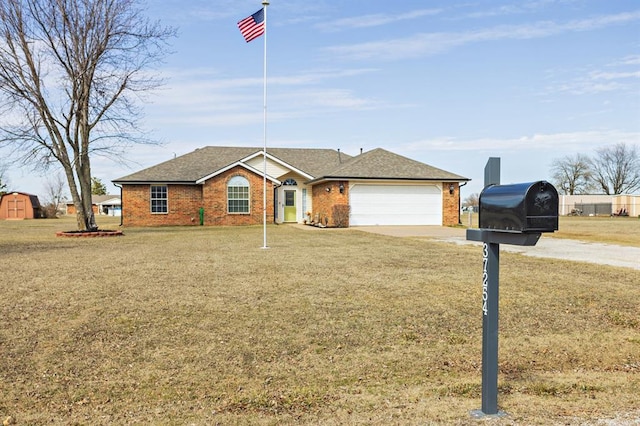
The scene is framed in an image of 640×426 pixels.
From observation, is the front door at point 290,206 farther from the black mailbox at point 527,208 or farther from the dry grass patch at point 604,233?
the black mailbox at point 527,208

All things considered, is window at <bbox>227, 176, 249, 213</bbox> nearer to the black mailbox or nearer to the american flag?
the american flag

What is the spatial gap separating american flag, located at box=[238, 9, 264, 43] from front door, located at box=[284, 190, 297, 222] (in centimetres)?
1650

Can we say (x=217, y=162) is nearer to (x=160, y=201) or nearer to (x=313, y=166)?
(x=160, y=201)

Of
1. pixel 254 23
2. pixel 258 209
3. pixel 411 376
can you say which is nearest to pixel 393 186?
pixel 258 209

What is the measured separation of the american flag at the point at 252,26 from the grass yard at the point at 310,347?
9.53 meters

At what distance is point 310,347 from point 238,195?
2621 centimetres

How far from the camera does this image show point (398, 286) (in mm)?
8250

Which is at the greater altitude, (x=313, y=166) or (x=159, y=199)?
(x=313, y=166)

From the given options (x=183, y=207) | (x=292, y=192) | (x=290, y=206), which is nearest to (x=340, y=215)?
(x=290, y=206)

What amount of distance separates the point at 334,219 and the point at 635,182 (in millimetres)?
63915

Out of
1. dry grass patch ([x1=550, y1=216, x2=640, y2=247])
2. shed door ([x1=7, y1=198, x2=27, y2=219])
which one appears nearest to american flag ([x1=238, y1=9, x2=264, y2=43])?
dry grass patch ([x1=550, y1=216, x2=640, y2=247])

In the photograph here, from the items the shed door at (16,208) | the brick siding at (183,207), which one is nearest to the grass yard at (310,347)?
the brick siding at (183,207)

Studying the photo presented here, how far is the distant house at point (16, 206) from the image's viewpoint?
169ft

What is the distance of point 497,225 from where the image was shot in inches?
123
